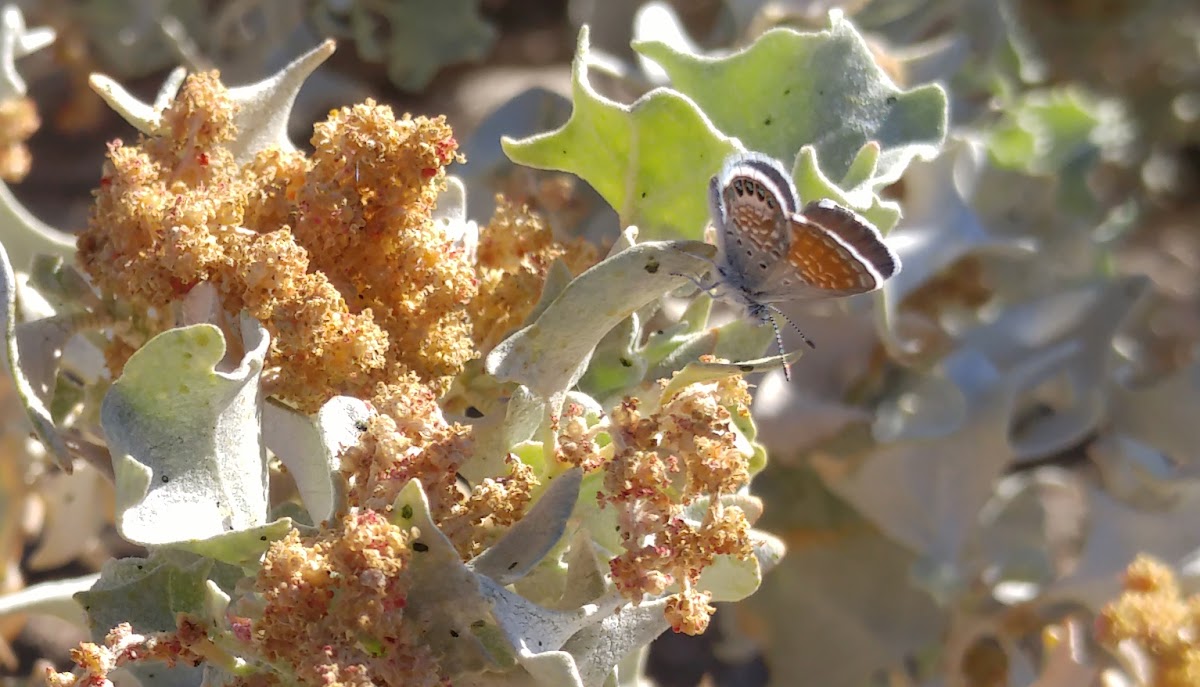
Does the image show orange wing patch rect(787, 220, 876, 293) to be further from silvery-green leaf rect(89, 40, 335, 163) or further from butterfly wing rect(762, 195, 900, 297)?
A: silvery-green leaf rect(89, 40, 335, 163)

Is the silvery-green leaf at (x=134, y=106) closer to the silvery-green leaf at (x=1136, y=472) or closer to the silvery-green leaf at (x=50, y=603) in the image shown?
the silvery-green leaf at (x=50, y=603)

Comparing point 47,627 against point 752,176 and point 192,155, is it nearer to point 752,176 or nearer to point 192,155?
point 192,155

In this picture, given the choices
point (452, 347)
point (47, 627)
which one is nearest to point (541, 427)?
point (452, 347)

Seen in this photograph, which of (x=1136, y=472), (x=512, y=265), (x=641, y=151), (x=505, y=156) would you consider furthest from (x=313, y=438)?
(x=1136, y=472)

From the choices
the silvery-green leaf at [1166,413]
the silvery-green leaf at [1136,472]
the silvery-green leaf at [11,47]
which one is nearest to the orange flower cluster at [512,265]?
the silvery-green leaf at [11,47]

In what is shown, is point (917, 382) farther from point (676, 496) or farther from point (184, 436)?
point (184, 436)

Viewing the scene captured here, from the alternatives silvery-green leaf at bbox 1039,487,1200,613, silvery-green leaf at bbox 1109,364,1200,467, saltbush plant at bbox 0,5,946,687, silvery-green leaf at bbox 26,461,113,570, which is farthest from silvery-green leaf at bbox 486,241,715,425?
silvery-green leaf at bbox 1109,364,1200,467
